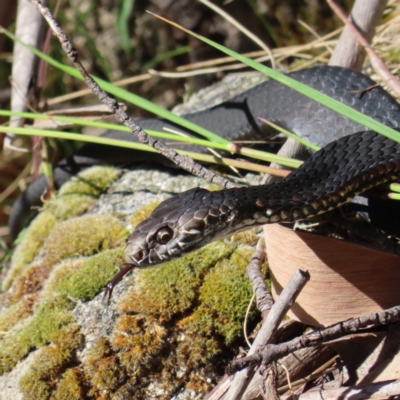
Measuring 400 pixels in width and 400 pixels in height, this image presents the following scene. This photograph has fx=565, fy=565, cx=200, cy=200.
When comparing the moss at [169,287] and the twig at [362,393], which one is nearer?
the twig at [362,393]

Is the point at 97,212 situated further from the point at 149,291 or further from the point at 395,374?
the point at 395,374

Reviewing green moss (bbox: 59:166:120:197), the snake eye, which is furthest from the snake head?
green moss (bbox: 59:166:120:197)

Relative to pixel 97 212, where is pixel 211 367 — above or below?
below

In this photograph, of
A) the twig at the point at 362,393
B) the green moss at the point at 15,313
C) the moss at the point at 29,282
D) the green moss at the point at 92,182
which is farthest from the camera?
the green moss at the point at 92,182

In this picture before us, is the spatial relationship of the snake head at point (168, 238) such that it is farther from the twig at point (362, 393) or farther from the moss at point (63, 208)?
the moss at point (63, 208)

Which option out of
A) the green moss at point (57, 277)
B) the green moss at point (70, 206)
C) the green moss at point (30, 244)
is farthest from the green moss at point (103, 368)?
the green moss at point (70, 206)

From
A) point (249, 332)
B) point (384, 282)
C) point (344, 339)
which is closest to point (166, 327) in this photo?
point (249, 332)

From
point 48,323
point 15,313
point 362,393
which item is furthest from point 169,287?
point 362,393
